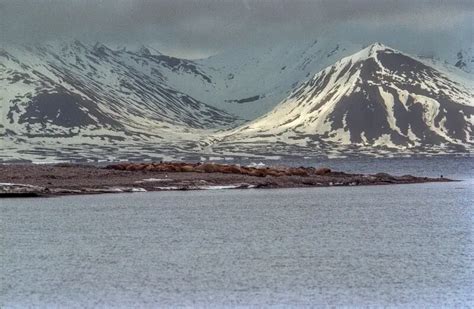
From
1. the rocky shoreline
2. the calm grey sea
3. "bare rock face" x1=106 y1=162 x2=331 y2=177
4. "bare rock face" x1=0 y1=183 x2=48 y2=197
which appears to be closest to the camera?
the calm grey sea

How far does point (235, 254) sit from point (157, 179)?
69.7 meters

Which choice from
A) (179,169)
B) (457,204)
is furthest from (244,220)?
(179,169)

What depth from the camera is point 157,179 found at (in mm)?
118938

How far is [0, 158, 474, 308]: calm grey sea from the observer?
3747 cm

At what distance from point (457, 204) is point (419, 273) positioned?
4944 centimetres

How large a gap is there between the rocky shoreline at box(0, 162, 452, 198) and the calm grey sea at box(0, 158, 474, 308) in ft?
49.0

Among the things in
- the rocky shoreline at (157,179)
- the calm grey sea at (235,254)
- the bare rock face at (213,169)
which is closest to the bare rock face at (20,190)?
the rocky shoreline at (157,179)

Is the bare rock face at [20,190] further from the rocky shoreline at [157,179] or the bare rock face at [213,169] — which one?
the bare rock face at [213,169]

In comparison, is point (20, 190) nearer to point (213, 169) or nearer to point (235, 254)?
point (213, 169)

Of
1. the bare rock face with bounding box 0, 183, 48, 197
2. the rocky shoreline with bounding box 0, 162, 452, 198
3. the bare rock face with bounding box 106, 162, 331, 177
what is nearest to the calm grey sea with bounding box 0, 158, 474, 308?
the bare rock face with bounding box 0, 183, 48, 197

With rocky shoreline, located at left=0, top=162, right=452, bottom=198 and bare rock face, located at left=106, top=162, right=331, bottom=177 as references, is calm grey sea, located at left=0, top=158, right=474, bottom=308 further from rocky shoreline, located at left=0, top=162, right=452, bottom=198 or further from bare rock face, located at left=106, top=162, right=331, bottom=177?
bare rock face, located at left=106, top=162, right=331, bottom=177

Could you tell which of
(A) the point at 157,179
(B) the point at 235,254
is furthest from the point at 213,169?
(B) the point at 235,254

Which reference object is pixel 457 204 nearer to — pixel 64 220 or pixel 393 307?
pixel 64 220

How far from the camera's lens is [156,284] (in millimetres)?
40375
